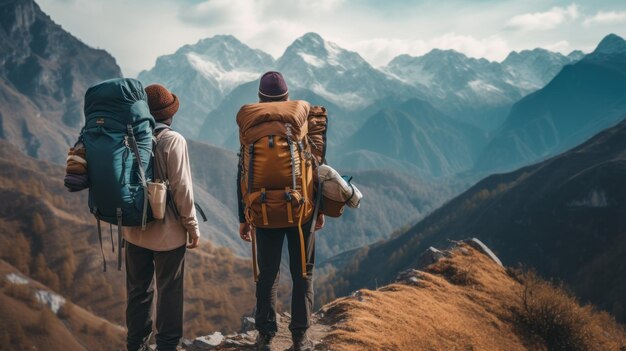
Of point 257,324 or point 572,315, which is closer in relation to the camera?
point 257,324

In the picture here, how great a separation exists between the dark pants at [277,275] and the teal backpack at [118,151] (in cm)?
192

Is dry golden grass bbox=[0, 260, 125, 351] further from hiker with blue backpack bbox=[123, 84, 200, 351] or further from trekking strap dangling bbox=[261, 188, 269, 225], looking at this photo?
trekking strap dangling bbox=[261, 188, 269, 225]

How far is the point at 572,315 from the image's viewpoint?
567 inches

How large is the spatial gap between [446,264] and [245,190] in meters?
12.0

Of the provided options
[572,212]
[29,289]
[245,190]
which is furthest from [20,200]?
[245,190]

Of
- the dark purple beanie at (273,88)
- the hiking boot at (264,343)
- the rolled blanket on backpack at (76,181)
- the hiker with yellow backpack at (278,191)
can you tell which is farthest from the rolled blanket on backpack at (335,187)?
the rolled blanket on backpack at (76,181)

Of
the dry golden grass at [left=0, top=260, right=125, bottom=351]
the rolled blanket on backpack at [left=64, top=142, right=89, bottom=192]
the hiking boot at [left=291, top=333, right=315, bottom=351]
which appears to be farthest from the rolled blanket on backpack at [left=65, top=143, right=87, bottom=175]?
the dry golden grass at [left=0, top=260, right=125, bottom=351]

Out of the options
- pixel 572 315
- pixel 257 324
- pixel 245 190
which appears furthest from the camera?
pixel 572 315

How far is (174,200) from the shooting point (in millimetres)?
7234

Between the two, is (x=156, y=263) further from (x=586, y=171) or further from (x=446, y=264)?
(x=586, y=171)

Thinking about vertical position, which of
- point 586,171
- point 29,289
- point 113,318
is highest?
point 586,171

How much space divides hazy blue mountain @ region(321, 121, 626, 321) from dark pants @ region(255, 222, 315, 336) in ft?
268

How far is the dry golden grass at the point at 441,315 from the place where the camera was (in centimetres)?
961

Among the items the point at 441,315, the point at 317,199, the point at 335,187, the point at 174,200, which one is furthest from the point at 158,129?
the point at 441,315
